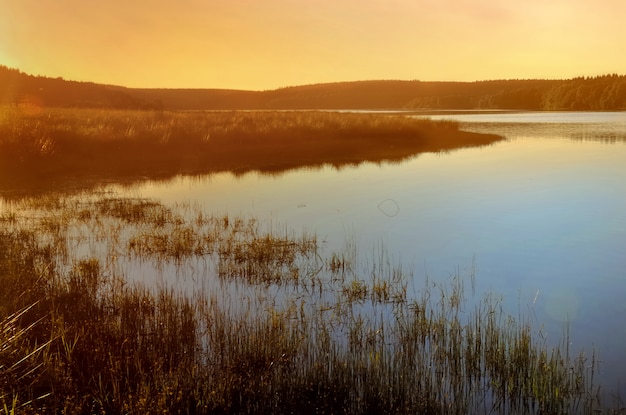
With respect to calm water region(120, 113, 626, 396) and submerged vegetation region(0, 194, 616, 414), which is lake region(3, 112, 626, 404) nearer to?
calm water region(120, 113, 626, 396)

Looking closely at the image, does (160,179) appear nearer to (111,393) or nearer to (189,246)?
(189,246)

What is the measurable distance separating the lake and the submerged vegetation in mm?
718

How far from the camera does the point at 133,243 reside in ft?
38.0

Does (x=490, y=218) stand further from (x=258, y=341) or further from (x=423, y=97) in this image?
(x=423, y=97)

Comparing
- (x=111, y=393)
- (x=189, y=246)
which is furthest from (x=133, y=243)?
(x=111, y=393)

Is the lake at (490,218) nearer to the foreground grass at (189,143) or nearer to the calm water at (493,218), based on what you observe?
the calm water at (493,218)

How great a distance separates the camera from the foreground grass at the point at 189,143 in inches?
891

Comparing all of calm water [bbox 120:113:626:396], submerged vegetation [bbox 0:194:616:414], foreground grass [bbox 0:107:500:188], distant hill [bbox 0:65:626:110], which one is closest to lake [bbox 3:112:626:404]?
calm water [bbox 120:113:626:396]

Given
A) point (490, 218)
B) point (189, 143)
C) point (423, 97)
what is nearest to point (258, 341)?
point (490, 218)

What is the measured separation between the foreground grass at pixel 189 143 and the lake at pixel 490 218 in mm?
3587

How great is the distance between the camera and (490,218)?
15.5m

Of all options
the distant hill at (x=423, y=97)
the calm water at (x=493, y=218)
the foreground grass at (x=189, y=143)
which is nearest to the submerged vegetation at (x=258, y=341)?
the calm water at (x=493, y=218)

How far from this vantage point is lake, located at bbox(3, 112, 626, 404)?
8625mm

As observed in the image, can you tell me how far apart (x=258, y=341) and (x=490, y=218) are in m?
10.7
